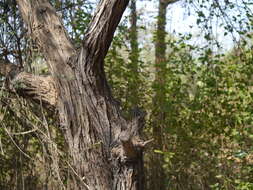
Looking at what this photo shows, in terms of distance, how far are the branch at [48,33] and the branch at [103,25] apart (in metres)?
0.24

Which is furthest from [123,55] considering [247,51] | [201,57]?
[247,51]

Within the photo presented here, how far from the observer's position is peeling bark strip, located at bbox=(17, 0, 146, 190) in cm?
313

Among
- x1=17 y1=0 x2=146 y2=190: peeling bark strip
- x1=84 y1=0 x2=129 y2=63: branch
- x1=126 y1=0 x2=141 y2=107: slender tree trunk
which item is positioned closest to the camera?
x1=17 y1=0 x2=146 y2=190: peeling bark strip

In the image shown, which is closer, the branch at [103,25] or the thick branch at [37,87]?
the branch at [103,25]

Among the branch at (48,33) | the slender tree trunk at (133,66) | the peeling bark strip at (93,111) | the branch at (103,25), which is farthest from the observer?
the slender tree trunk at (133,66)

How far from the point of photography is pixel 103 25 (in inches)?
129

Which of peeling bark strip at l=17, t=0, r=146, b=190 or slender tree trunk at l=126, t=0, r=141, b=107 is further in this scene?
slender tree trunk at l=126, t=0, r=141, b=107

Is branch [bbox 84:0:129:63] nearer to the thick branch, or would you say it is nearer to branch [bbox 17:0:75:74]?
branch [bbox 17:0:75:74]

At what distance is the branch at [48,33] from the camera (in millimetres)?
3475

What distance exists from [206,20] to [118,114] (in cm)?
250

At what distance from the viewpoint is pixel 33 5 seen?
12.0 feet

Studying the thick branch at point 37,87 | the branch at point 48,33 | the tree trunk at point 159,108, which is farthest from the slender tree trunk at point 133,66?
the thick branch at point 37,87

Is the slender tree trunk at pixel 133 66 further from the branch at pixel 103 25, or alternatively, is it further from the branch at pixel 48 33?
the branch at pixel 103 25

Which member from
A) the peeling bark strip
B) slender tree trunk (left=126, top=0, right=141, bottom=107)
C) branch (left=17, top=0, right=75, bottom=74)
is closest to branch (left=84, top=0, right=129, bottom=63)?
the peeling bark strip
